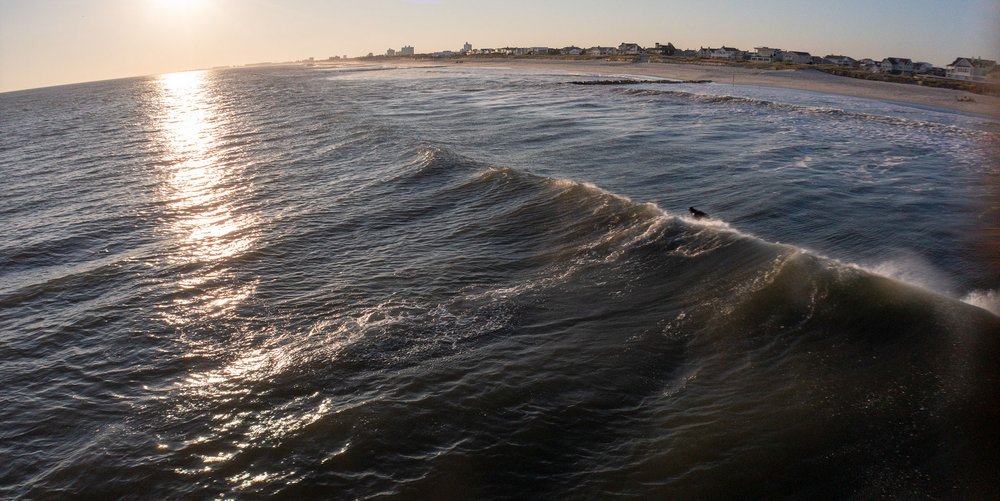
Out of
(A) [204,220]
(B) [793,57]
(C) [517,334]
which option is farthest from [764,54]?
(C) [517,334]

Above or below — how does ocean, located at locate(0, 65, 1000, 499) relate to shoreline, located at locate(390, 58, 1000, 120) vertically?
below

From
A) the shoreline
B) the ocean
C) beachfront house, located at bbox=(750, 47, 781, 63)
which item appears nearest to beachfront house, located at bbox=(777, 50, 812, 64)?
beachfront house, located at bbox=(750, 47, 781, 63)

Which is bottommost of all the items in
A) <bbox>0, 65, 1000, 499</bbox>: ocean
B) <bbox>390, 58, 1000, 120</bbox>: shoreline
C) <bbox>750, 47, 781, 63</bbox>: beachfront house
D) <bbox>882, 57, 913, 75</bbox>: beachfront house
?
<bbox>0, 65, 1000, 499</bbox>: ocean

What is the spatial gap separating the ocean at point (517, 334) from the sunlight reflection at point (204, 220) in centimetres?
14

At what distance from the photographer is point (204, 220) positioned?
19.5 metres

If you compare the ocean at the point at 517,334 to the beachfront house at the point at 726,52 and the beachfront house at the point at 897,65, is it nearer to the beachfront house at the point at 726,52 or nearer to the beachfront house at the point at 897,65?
the beachfront house at the point at 897,65

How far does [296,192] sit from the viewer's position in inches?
883

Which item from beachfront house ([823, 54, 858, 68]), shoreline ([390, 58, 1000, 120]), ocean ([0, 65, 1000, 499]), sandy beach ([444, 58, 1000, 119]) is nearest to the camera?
ocean ([0, 65, 1000, 499])

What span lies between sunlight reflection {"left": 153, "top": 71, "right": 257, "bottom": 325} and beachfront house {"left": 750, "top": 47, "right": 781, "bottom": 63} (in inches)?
5139

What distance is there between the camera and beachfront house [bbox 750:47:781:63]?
434 ft

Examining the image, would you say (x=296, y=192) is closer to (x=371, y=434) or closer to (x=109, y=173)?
(x=109, y=173)

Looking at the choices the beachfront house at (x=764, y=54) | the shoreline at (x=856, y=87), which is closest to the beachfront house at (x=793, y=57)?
the beachfront house at (x=764, y=54)

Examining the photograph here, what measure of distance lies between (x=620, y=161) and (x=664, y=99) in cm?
2737

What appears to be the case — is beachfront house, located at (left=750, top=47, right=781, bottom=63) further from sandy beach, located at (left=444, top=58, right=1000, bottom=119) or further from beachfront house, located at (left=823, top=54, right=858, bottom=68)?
sandy beach, located at (left=444, top=58, right=1000, bottom=119)
